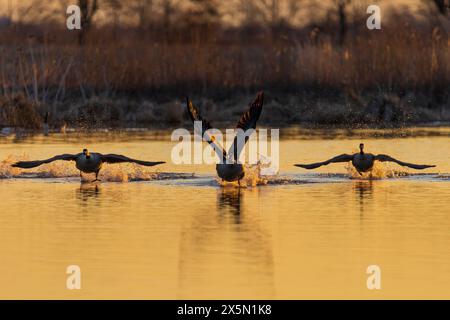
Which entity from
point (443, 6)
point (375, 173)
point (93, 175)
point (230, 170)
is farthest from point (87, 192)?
point (443, 6)

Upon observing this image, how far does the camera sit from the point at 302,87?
4453cm

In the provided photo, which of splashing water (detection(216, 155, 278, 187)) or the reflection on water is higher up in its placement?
splashing water (detection(216, 155, 278, 187))

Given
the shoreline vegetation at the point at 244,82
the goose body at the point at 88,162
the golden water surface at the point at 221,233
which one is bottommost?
the golden water surface at the point at 221,233

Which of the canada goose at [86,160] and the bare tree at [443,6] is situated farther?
the bare tree at [443,6]

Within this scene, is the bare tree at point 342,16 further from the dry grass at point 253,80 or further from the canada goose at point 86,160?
the canada goose at point 86,160

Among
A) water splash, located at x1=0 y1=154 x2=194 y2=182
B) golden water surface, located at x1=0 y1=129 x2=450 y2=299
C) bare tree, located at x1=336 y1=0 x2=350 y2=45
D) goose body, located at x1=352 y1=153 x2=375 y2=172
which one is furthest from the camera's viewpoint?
bare tree, located at x1=336 y1=0 x2=350 y2=45

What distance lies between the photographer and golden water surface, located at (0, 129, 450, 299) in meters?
12.6

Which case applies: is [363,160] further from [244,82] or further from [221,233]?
[244,82]

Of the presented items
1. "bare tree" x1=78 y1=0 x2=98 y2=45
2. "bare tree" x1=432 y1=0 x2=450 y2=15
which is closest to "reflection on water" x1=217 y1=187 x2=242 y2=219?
"bare tree" x1=78 y1=0 x2=98 y2=45

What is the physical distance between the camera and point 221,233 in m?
16.2

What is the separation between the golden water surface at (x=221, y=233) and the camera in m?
12.6

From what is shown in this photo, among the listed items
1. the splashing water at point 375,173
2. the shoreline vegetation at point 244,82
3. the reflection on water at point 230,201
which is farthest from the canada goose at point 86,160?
the shoreline vegetation at point 244,82

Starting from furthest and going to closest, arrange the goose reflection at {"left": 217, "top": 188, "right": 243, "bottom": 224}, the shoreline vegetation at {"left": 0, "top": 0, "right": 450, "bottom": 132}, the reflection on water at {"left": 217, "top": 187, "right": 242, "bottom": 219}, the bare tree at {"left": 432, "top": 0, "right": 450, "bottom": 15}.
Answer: the bare tree at {"left": 432, "top": 0, "right": 450, "bottom": 15} → the shoreline vegetation at {"left": 0, "top": 0, "right": 450, "bottom": 132} → the reflection on water at {"left": 217, "top": 187, "right": 242, "bottom": 219} → the goose reflection at {"left": 217, "top": 188, "right": 243, "bottom": 224}

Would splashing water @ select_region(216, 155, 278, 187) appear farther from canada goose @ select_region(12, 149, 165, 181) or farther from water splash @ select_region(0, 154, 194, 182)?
canada goose @ select_region(12, 149, 165, 181)
